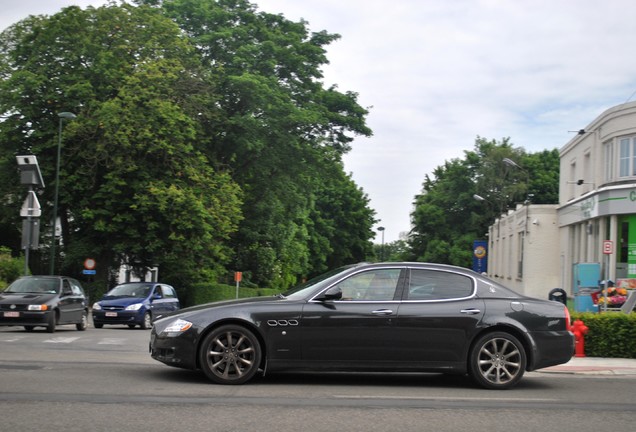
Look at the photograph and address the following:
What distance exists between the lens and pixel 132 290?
28.2 metres

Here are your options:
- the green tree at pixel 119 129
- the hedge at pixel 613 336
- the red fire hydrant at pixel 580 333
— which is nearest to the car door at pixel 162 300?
the green tree at pixel 119 129

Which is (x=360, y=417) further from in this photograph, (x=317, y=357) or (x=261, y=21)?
(x=261, y=21)

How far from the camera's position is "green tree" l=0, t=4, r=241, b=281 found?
126ft

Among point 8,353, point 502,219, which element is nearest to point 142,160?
point 8,353

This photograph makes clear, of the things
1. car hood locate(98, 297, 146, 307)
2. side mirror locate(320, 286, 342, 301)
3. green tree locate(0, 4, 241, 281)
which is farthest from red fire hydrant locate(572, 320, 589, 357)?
green tree locate(0, 4, 241, 281)

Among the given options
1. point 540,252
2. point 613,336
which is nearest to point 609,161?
point 540,252

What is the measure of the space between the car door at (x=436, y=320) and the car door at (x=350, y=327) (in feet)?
0.59

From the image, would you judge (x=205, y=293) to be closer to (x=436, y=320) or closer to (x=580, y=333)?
(x=580, y=333)

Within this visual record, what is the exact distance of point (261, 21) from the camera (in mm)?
47719

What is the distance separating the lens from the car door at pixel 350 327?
10383mm

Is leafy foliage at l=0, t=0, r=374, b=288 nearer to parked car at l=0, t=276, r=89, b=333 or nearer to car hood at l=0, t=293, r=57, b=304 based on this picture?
parked car at l=0, t=276, r=89, b=333

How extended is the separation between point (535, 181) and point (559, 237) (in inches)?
1231

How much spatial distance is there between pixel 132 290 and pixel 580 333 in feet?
53.7

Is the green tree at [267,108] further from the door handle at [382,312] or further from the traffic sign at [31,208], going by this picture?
the door handle at [382,312]
